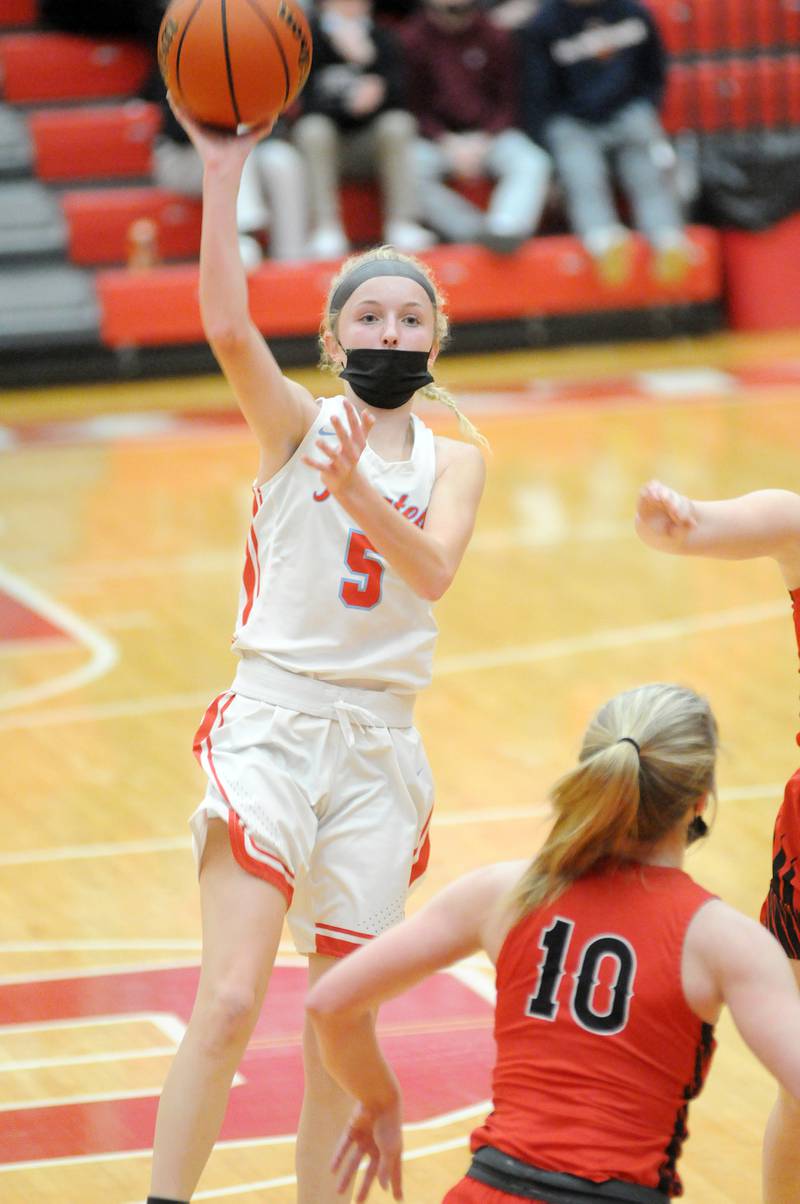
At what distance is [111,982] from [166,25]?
93.7 inches

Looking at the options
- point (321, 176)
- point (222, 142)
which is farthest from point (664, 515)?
point (321, 176)

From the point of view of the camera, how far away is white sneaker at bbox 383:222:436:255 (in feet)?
45.2

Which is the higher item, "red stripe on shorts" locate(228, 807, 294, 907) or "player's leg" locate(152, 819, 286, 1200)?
"red stripe on shorts" locate(228, 807, 294, 907)

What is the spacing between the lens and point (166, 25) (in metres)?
3.70

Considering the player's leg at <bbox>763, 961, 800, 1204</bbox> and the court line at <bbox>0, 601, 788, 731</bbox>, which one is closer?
the player's leg at <bbox>763, 961, 800, 1204</bbox>

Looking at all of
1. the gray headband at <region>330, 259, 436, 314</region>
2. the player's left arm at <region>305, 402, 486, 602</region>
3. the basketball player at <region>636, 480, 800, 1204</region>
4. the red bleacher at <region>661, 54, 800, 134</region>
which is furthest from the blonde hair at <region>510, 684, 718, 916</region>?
the red bleacher at <region>661, 54, 800, 134</region>

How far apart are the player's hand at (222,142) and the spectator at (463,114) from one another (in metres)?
10.9

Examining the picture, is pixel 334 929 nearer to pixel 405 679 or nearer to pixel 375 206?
pixel 405 679

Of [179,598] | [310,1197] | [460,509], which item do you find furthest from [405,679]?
[179,598]

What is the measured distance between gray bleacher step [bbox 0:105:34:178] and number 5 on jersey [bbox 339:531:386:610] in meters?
11.9

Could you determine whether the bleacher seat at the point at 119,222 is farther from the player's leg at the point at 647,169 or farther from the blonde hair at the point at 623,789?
the blonde hair at the point at 623,789

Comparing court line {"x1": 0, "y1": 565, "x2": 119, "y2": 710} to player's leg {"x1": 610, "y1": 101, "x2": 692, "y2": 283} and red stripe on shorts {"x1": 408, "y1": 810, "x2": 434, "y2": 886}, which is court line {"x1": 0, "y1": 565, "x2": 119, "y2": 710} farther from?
player's leg {"x1": 610, "y1": 101, "x2": 692, "y2": 283}

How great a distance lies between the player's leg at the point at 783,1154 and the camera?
3.31m

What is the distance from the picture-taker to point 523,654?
24.8 feet
